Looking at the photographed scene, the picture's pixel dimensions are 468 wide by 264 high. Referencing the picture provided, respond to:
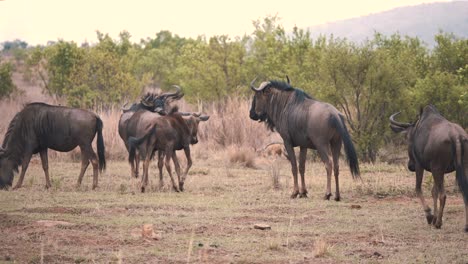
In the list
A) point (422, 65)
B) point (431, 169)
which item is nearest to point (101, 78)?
point (422, 65)

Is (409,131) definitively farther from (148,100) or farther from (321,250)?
(148,100)

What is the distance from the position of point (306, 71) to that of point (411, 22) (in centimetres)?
14888

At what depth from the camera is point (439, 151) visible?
33.3ft

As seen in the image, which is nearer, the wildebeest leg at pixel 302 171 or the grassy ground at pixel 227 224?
the grassy ground at pixel 227 224

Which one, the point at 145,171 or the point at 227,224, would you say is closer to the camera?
the point at 227,224

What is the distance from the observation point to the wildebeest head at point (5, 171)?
15.1 metres

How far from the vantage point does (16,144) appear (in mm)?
15633

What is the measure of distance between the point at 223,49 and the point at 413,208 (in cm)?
2116

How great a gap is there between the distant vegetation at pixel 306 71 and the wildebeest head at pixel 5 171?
8.15 m

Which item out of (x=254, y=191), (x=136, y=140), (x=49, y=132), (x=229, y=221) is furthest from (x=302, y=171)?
(x=49, y=132)

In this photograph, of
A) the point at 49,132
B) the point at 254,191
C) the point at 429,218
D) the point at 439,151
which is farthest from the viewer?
the point at 49,132

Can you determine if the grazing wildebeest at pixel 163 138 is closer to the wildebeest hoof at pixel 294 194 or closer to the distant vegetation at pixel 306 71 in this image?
the wildebeest hoof at pixel 294 194

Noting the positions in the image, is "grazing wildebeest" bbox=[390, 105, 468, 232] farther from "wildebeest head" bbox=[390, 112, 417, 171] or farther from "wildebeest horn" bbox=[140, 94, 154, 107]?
"wildebeest horn" bbox=[140, 94, 154, 107]

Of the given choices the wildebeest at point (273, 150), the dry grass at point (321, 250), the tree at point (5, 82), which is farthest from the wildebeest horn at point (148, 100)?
the tree at point (5, 82)
